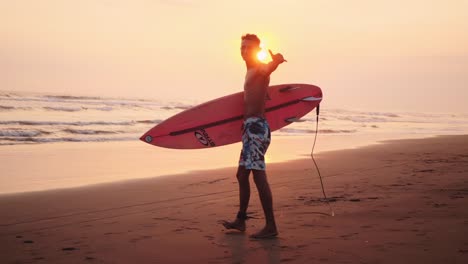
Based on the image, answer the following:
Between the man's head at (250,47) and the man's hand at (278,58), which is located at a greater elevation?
the man's head at (250,47)

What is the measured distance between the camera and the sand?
3928 millimetres

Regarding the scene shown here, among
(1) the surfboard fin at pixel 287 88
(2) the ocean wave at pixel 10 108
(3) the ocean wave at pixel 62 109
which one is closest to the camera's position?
(1) the surfboard fin at pixel 287 88

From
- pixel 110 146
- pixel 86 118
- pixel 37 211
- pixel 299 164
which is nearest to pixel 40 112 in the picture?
pixel 86 118

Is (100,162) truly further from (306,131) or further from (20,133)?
(306,131)

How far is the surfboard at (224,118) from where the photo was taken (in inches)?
235

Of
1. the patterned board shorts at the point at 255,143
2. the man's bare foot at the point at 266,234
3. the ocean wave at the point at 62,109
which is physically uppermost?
the ocean wave at the point at 62,109

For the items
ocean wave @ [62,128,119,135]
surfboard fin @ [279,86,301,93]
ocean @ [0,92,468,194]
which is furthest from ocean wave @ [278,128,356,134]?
surfboard fin @ [279,86,301,93]

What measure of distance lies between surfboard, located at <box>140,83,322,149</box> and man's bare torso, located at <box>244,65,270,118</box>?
1133 mm

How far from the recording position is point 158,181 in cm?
799

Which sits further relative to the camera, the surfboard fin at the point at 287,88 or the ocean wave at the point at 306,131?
the ocean wave at the point at 306,131

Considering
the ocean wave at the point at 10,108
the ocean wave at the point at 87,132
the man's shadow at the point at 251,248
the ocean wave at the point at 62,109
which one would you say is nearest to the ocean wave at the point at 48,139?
the ocean wave at the point at 87,132

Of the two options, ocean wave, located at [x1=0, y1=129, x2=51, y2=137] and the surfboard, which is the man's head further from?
ocean wave, located at [x1=0, y1=129, x2=51, y2=137]

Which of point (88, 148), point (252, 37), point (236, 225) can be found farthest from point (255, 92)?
point (88, 148)

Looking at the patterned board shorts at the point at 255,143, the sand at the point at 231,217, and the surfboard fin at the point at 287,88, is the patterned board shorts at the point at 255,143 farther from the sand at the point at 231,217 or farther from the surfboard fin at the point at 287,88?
the surfboard fin at the point at 287,88
